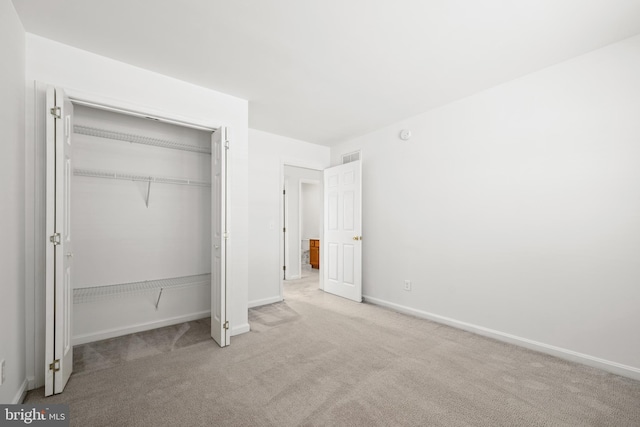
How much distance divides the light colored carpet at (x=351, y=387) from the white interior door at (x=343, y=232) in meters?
1.46

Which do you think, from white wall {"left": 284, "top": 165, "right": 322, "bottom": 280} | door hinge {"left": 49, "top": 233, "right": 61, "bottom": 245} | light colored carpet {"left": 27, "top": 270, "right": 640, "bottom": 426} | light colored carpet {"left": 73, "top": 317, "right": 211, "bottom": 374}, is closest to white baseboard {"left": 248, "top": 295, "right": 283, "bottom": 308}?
light colored carpet {"left": 73, "top": 317, "right": 211, "bottom": 374}

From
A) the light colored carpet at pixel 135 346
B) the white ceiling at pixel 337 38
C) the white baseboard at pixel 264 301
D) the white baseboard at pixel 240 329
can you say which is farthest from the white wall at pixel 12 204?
the white baseboard at pixel 264 301

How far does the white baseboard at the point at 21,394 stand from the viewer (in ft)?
5.76

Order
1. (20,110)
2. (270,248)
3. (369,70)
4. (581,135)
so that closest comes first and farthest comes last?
(20,110)
(581,135)
(369,70)
(270,248)

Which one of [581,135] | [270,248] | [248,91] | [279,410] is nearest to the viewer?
[279,410]

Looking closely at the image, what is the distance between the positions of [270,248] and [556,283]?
3.51 m

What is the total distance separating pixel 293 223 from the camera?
599 cm

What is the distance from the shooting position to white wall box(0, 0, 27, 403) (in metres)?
1.62

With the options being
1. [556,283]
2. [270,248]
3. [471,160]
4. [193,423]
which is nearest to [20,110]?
[193,423]

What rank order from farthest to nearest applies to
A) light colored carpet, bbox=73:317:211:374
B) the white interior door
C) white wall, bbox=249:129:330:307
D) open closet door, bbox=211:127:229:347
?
1. the white interior door
2. white wall, bbox=249:129:330:307
3. open closet door, bbox=211:127:229:347
4. light colored carpet, bbox=73:317:211:374

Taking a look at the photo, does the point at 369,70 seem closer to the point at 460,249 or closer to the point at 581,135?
the point at 581,135

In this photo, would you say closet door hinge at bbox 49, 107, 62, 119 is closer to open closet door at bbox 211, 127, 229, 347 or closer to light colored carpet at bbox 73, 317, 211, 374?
open closet door at bbox 211, 127, 229, 347

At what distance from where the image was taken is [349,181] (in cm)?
443

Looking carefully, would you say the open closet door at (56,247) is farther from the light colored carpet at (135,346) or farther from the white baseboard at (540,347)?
the white baseboard at (540,347)
